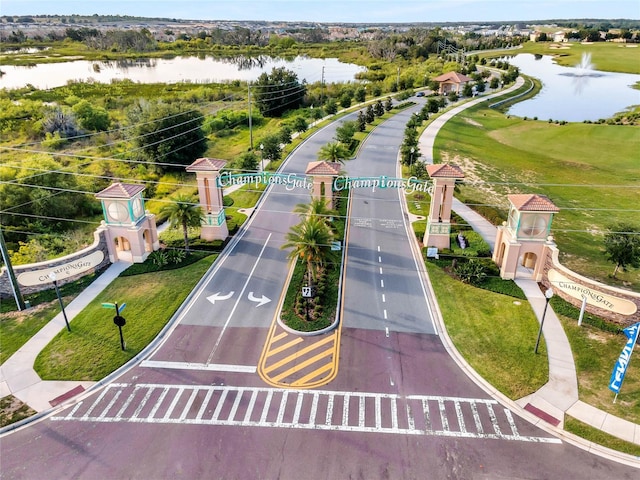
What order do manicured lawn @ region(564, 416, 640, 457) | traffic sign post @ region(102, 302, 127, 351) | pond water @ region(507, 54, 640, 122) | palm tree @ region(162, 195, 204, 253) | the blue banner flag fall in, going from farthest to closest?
pond water @ region(507, 54, 640, 122)
palm tree @ region(162, 195, 204, 253)
traffic sign post @ region(102, 302, 127, 351)
the blue banner flag
manicured lawn @ region(564, 416, 640, 457)

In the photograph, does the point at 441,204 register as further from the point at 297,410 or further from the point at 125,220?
the point at 125,220

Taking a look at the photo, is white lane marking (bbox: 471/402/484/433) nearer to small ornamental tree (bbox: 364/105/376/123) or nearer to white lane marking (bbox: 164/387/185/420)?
white lane marking (bbox: 164/387/185/420)

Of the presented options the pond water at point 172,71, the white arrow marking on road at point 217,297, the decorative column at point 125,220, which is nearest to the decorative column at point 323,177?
the white arrow marking on road at point 217,297

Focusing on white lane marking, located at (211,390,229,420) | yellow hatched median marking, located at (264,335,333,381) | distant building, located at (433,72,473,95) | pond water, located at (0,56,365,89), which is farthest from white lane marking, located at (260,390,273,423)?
distant building, located at (433,72,473,95)

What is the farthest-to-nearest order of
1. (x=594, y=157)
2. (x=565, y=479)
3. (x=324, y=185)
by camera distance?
(x=594, y=157)
(x=324, y=185)
(x=565, y=479)

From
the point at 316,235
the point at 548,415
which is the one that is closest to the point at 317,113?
the point at 316,235

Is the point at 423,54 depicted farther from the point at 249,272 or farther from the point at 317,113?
the point at 249,272
